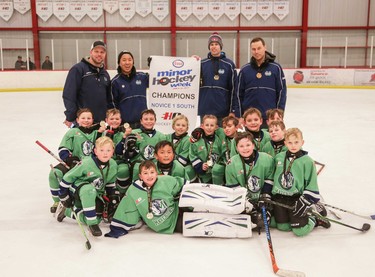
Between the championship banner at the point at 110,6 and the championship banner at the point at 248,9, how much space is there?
4.35 metres

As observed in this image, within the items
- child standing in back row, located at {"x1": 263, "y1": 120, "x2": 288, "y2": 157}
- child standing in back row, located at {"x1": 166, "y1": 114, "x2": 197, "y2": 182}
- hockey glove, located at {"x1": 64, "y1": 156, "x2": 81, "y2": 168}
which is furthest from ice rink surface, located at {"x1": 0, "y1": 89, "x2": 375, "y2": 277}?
child standing in back row, located at {"x1": 166, "y1": 114, "x2": 197, "y2": 182}

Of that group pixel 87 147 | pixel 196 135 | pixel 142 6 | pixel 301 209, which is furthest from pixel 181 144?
pixel 142 6

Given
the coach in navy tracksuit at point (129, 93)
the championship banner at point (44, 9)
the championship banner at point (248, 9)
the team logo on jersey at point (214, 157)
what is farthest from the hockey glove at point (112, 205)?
the championship banner at point (44, 9)

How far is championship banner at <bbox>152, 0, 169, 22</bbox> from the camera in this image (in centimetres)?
1588

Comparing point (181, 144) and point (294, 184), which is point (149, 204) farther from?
point (294, 184)

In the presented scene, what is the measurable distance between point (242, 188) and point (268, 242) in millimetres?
483

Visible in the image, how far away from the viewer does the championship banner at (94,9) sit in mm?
15797

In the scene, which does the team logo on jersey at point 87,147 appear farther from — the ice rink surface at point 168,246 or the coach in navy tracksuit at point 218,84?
the coach in navy tracksuit at point 218,84

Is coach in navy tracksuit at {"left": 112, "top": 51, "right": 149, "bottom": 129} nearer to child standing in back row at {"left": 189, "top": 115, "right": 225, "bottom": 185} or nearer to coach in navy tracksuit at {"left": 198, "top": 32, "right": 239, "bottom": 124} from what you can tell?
coach in navy tracksuit at {"left": 198, "top": 32, "right": 239, "bottom": 124}

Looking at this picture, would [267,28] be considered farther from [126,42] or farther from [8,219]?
[8,219]

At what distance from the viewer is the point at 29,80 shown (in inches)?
514

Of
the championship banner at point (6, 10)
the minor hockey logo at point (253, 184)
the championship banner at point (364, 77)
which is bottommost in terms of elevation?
the minor hockey logo at point (253, 184)

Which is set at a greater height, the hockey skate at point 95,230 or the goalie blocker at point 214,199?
the goalie blocker at point 214,199

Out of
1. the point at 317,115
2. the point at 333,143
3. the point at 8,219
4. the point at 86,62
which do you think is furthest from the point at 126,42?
the point at 8,219
